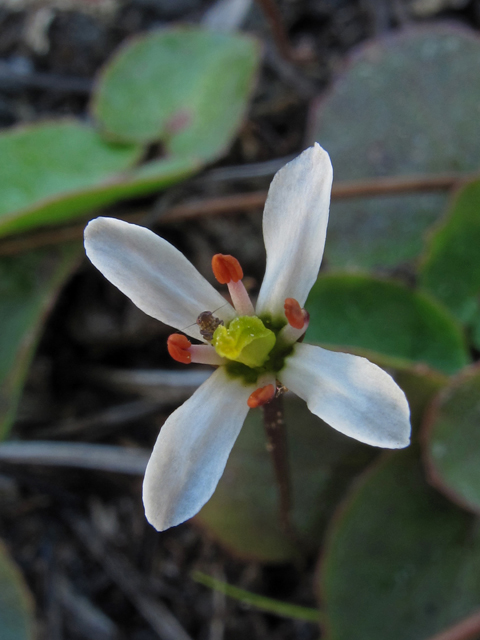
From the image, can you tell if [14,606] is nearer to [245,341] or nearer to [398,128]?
[245,341]

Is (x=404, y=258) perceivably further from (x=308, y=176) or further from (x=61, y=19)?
(x=61, y=19)

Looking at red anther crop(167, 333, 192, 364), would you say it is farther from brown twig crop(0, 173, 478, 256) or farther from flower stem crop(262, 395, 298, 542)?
brown twig crop(0, 173, 478, 256)

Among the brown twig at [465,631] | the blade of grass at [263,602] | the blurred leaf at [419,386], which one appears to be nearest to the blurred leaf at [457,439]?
the blurred leaf at [419,386]

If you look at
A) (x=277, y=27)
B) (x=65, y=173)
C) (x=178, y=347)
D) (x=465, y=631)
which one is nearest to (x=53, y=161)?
(x=65, y=173)

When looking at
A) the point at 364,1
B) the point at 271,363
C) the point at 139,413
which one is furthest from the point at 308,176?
the point at 364,1

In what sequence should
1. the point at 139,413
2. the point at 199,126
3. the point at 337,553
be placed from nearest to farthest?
1. the point at 337,553
2. the point at 139,413
3. the point at 199,126
